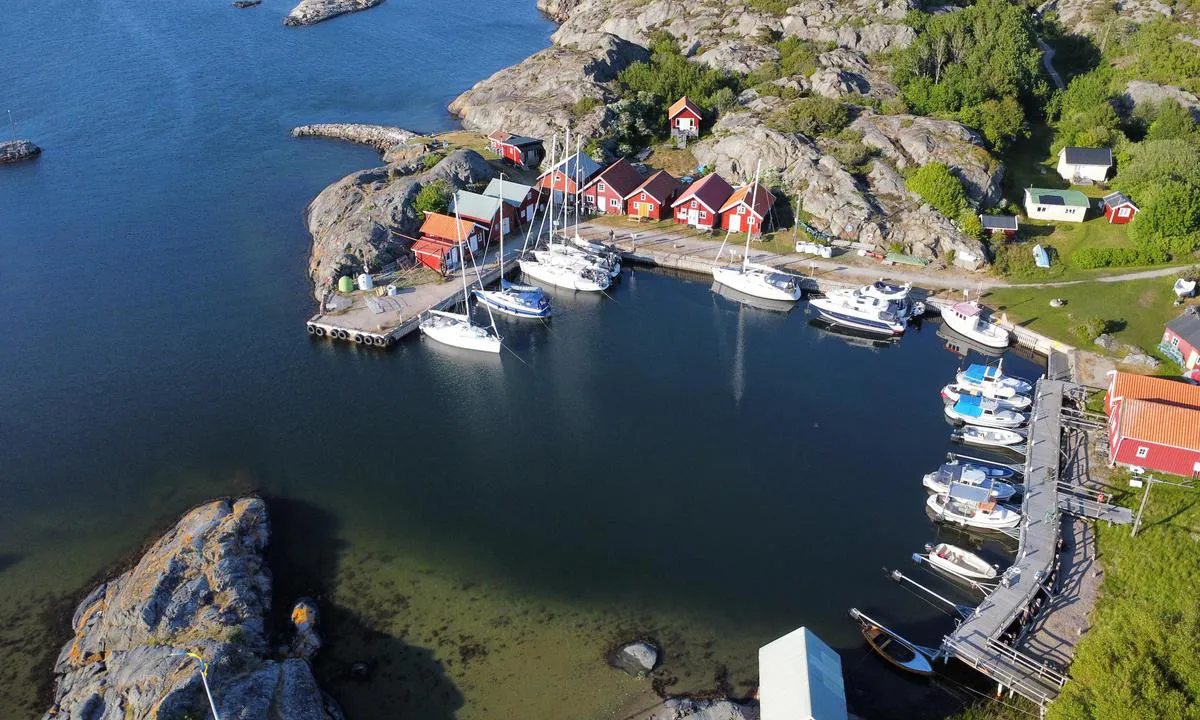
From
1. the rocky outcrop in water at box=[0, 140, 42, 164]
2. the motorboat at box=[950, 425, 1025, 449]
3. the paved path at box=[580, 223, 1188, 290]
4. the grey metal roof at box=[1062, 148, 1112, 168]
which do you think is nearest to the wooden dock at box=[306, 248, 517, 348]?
→ the paved path at box=[580, 223, 1188, 290]

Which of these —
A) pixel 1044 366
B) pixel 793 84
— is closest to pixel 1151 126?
pixel 793 84

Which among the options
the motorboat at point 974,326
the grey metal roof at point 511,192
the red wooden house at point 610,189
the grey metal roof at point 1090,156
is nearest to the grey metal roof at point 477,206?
the grey metal roof at point 511,192

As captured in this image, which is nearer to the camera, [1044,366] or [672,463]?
[672,463]

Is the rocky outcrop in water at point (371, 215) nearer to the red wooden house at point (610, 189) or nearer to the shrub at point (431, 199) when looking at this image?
the shrub at point (431, 199)

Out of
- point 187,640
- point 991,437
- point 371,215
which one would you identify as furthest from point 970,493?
point 371,215

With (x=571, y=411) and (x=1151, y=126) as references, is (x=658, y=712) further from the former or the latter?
(x=1151, y=126)
